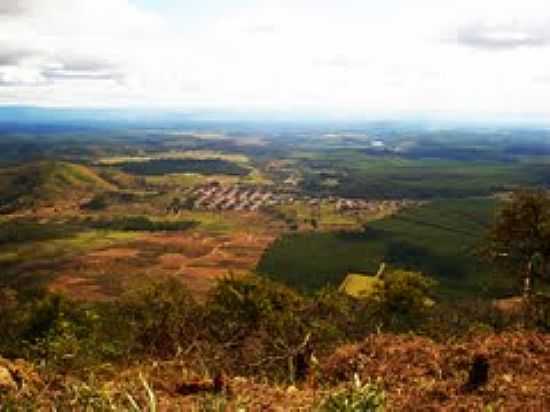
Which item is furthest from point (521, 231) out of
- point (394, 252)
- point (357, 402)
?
point (394, 252)

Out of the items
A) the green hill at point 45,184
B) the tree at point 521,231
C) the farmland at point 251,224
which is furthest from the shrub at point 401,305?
the green hill at point 45,184

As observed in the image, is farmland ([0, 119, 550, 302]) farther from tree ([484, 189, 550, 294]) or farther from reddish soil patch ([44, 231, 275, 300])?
tree ([484, 189, 550, 294])

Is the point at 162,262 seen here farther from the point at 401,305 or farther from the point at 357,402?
A: the point at 357,402

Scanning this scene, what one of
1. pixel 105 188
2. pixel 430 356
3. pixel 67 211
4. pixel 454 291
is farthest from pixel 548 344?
pixel 105 188

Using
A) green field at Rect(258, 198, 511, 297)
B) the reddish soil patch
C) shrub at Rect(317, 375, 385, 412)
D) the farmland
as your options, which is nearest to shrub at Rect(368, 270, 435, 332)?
→ the farmland

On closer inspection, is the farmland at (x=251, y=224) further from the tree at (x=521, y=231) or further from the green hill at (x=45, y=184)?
the tree at (x=521, y=231)

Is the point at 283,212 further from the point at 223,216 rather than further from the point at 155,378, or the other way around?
the point at 155,378

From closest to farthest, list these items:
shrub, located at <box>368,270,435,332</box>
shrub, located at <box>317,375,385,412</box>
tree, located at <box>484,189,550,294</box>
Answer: shrub, located at <box>317,375,385,412</box>
tree, located at <box>484,189,550,294</box>
shrub, located at <box>368,270,435,332</box>

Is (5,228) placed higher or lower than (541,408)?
lower
